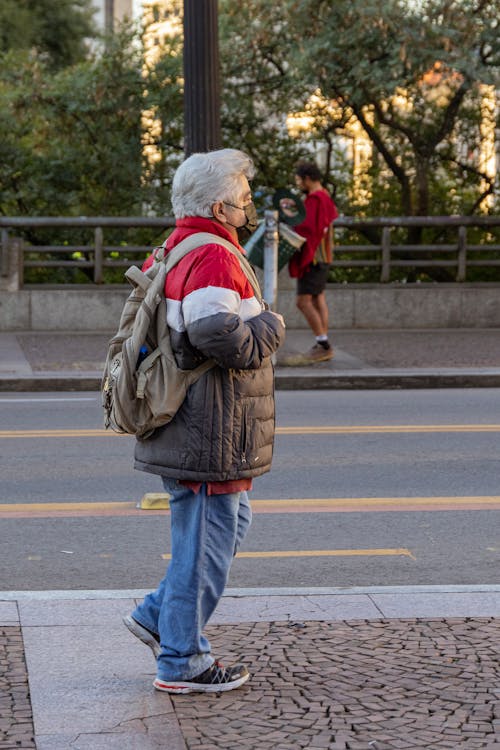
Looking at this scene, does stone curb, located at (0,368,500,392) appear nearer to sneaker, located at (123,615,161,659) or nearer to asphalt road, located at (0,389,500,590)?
asphalt road, located at (0,389,500,590)

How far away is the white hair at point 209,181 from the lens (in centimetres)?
447

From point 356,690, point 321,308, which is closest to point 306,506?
point 356,690

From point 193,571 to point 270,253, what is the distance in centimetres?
934

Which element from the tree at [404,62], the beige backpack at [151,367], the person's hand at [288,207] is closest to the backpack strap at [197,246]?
the beige backpack at [151,367]

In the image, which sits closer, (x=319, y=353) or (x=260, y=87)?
(x=319, y=353)

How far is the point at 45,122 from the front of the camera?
19422mm

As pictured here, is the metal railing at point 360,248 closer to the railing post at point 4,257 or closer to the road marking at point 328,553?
the railing post at point 4,257

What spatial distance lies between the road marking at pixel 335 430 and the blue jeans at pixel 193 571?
579cm

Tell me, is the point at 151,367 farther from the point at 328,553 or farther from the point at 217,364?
the point at 328,553

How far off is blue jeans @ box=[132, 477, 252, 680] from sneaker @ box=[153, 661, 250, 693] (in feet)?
0.06

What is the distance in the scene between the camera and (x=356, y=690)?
455 centimetres

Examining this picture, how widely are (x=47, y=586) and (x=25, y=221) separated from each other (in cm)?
1198

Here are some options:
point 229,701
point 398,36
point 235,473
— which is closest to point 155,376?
point 235,473

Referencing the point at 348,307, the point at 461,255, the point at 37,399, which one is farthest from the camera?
the point at 461,255
